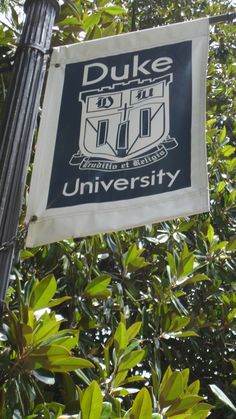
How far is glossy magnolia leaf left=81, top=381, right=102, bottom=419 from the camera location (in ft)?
6.88

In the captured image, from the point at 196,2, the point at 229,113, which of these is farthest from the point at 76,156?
the point at 196,2

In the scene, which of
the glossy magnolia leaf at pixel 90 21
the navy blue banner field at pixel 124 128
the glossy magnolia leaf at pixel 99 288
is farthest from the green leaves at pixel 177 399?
the glossy magnolia leaf at pixel 90 21

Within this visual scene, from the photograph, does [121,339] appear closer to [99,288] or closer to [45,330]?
[99,288]

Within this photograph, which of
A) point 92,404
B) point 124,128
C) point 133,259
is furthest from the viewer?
point 133,259

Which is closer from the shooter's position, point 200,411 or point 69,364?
point 69,364

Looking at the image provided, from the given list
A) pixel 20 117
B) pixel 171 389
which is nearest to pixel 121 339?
pixel 171 389

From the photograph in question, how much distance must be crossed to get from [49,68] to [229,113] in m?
4.21

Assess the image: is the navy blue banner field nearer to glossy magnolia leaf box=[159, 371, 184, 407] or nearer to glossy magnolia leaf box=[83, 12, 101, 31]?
glossy magnolia leaf box=[159, 371, 184, 407]

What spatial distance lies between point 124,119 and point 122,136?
Answer: 10 centimetres

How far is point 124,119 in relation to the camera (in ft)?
8.29

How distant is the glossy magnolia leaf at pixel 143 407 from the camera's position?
2.24 metres

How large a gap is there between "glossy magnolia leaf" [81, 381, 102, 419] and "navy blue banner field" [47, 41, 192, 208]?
30.8 inches

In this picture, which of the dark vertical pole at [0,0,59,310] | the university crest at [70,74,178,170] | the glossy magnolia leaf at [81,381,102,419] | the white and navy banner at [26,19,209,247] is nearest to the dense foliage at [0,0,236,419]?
the glossy magnolia leaf at [81,381,102,419]

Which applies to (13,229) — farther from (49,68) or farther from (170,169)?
(49,68)
